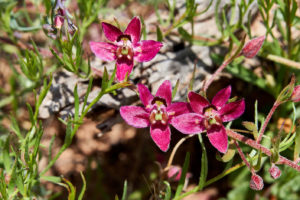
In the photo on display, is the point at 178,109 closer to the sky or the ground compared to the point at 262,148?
closer to the sky

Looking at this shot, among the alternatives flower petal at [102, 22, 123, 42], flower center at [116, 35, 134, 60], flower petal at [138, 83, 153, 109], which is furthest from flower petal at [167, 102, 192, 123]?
flower petal at [102, 22, 123, 42]

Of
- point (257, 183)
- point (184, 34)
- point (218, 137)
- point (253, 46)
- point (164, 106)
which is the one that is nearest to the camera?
point (257, 183)

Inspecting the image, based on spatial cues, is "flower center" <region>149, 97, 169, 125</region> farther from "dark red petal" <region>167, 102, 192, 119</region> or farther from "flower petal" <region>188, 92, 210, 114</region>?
"flower petal" <region>188, 92, 210, 114</region>

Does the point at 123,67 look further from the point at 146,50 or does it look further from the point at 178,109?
the point at 178,109

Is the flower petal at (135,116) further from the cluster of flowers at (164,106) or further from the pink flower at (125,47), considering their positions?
the pink flower at (125,47)

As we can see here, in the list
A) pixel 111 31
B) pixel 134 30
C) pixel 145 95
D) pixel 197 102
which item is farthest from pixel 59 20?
pixel 197 102
